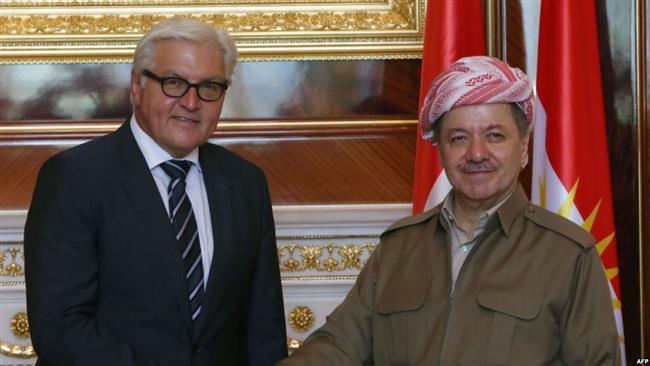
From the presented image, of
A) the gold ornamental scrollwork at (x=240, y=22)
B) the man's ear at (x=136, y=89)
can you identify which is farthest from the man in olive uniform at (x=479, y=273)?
the gold ornamental scrollwork at (x=240, y=22)

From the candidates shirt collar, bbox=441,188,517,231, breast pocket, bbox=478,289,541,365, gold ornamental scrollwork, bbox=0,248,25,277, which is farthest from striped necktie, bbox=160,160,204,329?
gold ornamental scrollwork, bbox=0,248,25,277

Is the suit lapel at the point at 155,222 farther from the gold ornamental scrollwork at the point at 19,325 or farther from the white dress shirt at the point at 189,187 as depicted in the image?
the gold ornamental scrollwork at the point at 19,325

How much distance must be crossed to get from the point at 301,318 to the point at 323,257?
0.25 metres

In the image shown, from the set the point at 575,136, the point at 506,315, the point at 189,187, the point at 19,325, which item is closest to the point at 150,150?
the point at 189,187

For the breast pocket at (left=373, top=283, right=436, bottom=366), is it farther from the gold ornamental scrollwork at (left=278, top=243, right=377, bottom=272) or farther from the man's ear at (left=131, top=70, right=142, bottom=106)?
the gold ornamental scrollwork at (left=278, top=243, right=377, bottom=272)

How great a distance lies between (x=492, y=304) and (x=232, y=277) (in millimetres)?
797

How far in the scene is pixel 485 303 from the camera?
8.43 ft

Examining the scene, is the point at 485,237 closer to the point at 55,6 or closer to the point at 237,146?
the point at 237,146

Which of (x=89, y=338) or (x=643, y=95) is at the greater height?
(x=643, y=95)

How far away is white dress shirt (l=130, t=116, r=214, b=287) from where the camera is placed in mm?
2951

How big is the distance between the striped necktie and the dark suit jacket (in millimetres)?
32

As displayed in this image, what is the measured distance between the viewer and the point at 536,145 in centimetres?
388

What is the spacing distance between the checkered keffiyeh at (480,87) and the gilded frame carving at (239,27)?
1630mm

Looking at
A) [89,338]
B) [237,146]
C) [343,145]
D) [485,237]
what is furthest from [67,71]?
[485,237]
